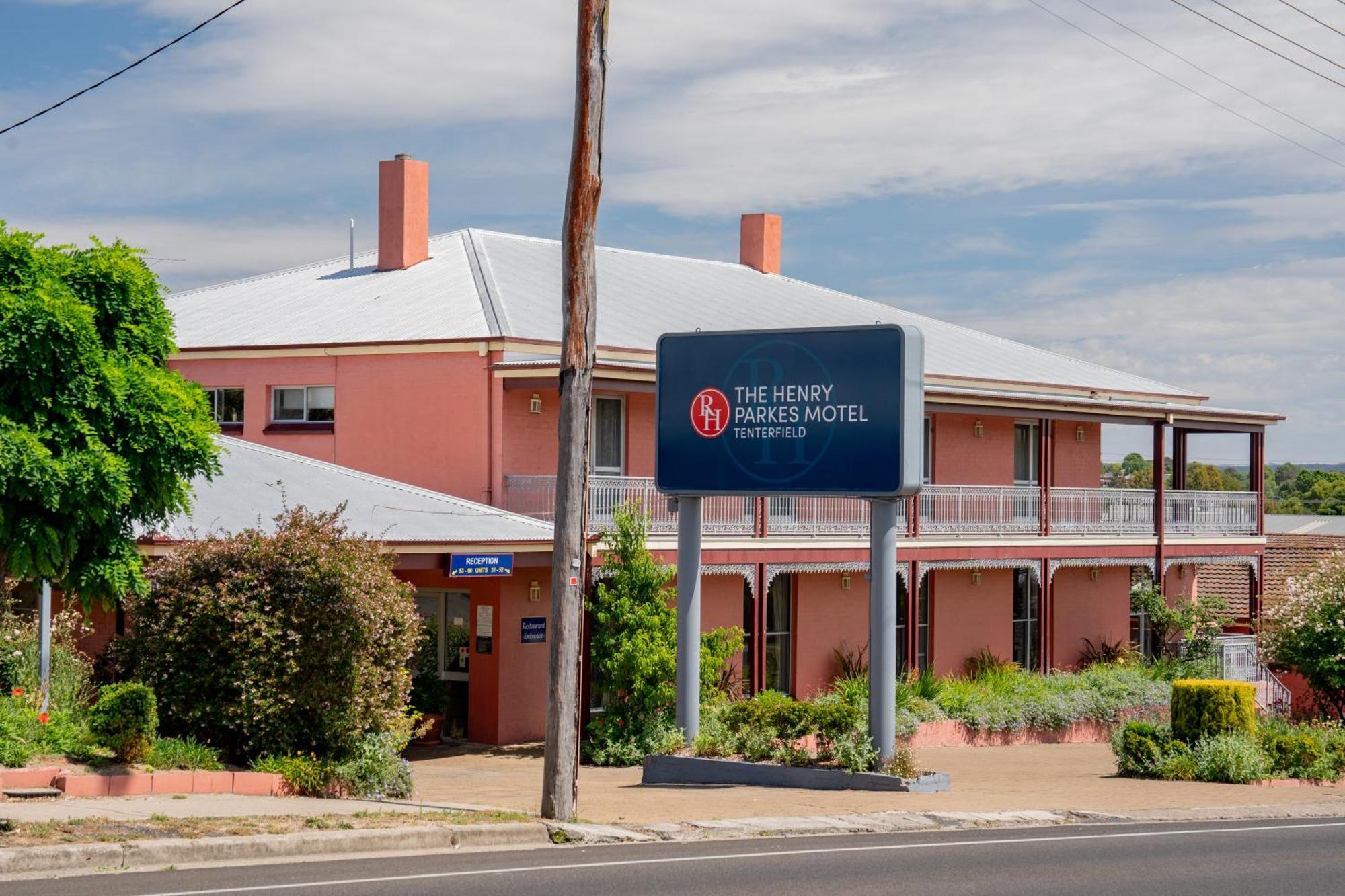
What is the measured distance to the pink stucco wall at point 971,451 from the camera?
33.1 meters

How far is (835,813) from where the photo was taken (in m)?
16.8

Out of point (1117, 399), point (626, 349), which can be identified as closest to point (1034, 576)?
point (1117, 399)

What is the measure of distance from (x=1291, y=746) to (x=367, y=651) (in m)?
12.0

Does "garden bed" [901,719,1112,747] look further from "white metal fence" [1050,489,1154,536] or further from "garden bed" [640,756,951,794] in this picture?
"garden bed" [640,756,951,794]

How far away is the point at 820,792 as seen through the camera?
1889 cm

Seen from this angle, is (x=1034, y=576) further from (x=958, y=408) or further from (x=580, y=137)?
(x=580, y=137)

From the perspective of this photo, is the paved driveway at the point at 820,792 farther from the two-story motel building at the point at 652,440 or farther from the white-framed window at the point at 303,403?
the white-framed window at the point at 303,403

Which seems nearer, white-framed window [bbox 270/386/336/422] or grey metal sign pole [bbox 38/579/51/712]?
grey metal sign pole [bbox 38/579/51/712]

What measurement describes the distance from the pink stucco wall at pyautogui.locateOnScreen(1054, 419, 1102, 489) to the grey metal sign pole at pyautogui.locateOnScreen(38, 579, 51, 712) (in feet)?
77.2

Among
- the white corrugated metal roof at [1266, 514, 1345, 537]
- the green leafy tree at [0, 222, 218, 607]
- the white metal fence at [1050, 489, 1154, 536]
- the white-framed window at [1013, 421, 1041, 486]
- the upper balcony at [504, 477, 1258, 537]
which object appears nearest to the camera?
the green leafy tree at [0, 222, 218, 607]

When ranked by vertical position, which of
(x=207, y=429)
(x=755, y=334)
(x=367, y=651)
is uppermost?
(x=755, y=334)

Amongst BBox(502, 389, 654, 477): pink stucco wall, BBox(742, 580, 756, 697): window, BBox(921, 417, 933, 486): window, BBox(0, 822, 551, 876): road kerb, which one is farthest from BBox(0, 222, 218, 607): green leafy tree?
BBox(921, 417, 933, 486): window

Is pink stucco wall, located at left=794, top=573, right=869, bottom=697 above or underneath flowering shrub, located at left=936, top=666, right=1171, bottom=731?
above

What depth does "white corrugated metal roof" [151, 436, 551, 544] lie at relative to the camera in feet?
67.9
